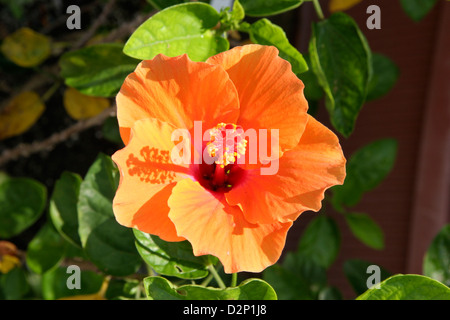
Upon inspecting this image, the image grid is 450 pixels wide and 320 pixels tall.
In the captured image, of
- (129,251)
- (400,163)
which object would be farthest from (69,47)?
(400,163)

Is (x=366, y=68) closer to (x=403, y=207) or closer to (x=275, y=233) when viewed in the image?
(x=275, y=233)

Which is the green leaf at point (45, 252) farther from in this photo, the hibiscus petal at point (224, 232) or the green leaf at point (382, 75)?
the green leaf at point (382, 75)

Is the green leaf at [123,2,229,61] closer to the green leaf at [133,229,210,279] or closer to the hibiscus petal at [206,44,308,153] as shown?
the hibiscus petal at [206,44,308,153]

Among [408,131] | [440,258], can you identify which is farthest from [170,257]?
[408,131]

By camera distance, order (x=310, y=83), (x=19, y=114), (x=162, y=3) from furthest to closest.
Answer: (x=19, y=114), (x=310, y=83), (x=162, y=3)

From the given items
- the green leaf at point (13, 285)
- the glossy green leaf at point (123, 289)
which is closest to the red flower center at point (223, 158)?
the glossy green leaf at point (123, 289)

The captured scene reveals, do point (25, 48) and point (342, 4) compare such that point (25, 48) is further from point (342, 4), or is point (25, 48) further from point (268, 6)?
point (342, 4)
